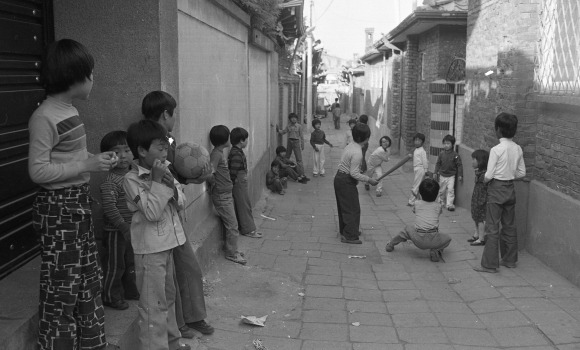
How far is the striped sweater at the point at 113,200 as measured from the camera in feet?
12.6

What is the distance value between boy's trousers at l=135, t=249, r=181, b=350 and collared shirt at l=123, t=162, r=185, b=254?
7 cm

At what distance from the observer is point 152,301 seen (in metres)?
3.41

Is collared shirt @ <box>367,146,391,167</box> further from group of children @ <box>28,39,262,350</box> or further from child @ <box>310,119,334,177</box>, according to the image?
group of children @ <box>28,39,262,350</box>

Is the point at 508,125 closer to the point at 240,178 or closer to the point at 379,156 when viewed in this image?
the point at 240,178

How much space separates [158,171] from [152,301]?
767 mm

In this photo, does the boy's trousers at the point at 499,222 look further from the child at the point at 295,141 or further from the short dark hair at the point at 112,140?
the child at the point at 295,141

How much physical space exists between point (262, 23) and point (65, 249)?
271 inches

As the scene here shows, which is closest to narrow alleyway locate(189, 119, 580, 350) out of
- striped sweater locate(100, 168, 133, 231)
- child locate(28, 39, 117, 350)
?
striped sweater locate(100, 168, 133, 231)

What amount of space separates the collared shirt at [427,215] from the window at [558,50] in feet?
5.98

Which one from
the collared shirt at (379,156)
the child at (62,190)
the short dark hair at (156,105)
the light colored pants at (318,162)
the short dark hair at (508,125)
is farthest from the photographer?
the light colored pants at (318,162)

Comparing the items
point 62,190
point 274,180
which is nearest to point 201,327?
point 62,190

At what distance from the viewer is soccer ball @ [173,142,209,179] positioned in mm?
4305

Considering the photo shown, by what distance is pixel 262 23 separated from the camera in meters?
9.20

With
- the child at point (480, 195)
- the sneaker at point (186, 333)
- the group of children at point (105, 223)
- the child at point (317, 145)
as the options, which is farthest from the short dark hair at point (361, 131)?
the child at point (317, 145)
